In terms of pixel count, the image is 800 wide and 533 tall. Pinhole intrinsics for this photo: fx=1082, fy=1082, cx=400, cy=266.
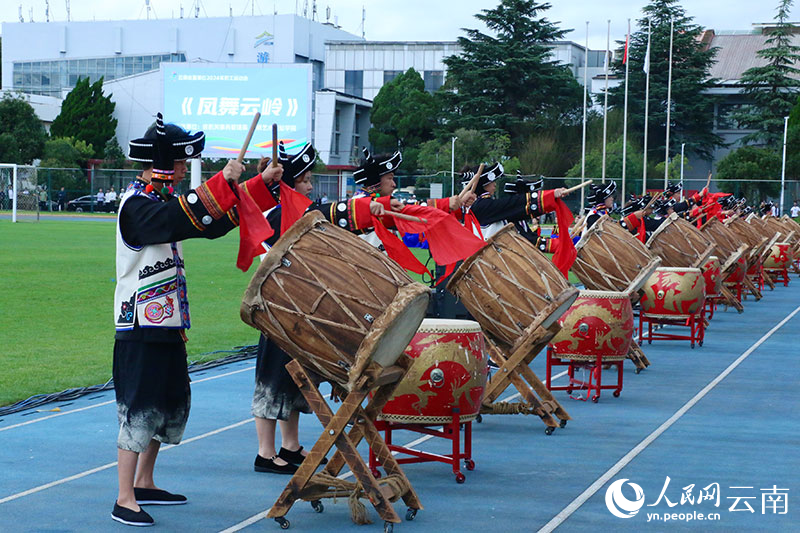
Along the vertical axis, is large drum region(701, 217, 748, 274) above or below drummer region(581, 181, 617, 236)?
below

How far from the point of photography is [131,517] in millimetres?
5078

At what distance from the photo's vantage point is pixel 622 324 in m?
8.88

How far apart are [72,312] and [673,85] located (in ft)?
170

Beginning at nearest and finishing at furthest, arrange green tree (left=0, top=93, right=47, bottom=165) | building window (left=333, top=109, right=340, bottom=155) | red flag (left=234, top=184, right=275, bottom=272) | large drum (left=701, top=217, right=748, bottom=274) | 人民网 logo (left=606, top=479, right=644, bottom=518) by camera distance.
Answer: red flag (left=234, top=184, right=275, bottom=272), 人民网 logo (left=606, top=479, right=644, bottom=518), large drum (left=701, top=217, right=748, bottom=274), green tree (left=0, top=93, right=47, bottom=165), building window (left=333, top=109, right=340, bottom=155)

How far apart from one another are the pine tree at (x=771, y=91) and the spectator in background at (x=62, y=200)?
36.6 metres

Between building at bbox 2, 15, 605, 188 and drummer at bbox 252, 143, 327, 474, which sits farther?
building at bbox 2, 15, 605, 188

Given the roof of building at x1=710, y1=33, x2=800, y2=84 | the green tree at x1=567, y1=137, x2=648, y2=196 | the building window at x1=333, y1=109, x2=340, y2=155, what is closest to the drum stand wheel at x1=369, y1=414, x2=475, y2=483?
the green tree at x1=567, y1=137, x2=648, y2=196

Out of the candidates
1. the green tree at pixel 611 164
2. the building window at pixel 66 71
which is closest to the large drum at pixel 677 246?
the green tree at pixel 611 164

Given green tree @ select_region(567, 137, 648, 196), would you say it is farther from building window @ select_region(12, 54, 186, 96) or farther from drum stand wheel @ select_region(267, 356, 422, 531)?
drum stand wheel @ select_region(267, 356, 422, 531)

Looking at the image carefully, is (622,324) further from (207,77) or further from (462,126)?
(462,126)

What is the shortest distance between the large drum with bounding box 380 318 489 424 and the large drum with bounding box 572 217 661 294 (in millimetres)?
5152

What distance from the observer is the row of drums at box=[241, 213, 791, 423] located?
4.95 m

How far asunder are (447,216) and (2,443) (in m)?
3.08

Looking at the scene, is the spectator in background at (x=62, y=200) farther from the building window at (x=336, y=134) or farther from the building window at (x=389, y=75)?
the building window at (x=389, y=75)
